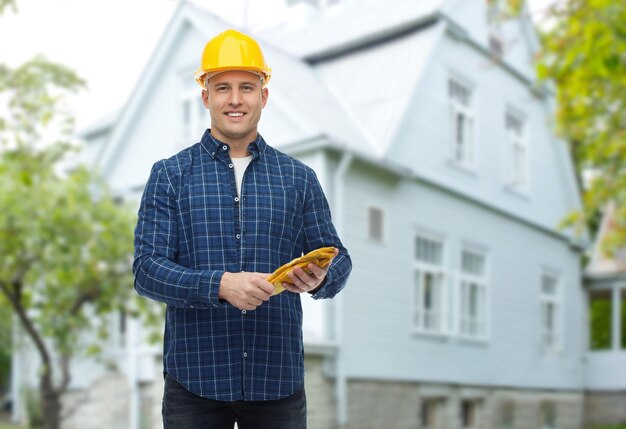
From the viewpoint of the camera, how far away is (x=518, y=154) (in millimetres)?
18234

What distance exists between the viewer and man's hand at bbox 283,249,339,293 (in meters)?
2.03

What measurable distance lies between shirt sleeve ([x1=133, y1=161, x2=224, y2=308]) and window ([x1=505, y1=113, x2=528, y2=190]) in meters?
15.8

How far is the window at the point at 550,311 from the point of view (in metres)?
18.8

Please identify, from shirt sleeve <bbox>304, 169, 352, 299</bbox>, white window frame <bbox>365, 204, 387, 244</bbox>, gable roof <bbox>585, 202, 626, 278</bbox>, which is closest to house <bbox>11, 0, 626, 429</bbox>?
white window frame <bbox>365, 204, 387, 244</bbox>

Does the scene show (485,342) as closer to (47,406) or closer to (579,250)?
(579,250)

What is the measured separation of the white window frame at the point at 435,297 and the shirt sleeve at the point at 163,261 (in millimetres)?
11995

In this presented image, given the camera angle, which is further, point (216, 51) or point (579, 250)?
point (579, 250)

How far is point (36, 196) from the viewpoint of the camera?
38.5ft

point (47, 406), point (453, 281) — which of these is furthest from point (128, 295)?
point (453, 281)

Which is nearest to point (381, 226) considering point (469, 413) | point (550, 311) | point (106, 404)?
point (469, 413)

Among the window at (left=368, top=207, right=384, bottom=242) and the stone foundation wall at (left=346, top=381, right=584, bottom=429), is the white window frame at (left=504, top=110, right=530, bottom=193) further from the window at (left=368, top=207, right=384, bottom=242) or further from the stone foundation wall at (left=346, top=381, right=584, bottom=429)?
the window at (left=368, top=207, right=384, bottom=242)

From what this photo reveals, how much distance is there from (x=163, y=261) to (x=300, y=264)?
14.2 inches

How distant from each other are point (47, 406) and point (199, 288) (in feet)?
35.8

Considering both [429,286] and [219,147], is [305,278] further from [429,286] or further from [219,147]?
[429,286]
